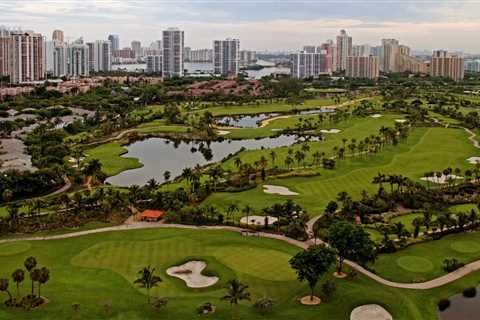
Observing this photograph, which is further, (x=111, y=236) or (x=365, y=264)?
(x=111, y=236)

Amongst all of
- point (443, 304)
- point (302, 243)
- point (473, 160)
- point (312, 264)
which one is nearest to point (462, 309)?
point (443, 304)

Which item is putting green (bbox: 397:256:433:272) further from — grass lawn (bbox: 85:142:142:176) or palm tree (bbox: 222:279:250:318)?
grass lawn (bbox: 85:142:142:176)

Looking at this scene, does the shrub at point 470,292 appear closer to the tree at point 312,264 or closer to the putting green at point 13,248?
the tree at point 312,264

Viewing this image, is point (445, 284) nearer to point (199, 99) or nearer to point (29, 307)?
point (29, 307)

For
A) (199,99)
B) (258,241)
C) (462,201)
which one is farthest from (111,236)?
(199,99)

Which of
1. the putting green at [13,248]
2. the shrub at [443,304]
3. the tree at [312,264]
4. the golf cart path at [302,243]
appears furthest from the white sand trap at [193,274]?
the shrub at [443,304]
